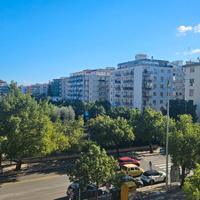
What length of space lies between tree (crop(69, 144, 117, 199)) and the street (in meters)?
5.17

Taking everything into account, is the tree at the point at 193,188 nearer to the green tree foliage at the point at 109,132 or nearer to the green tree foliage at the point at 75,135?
the green tree foliage at the point at 75,135

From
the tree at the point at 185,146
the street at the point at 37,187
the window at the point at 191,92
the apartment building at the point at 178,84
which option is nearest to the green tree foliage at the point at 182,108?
the window at the point at 191,92

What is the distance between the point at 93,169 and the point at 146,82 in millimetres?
63691

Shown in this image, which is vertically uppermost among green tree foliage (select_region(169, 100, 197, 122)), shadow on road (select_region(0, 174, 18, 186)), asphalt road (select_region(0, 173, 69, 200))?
green tree foliage (select_region(169, 100, 197, 122))

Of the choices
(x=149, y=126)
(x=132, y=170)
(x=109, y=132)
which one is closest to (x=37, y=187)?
(x=132, y=170)

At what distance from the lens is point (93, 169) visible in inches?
856

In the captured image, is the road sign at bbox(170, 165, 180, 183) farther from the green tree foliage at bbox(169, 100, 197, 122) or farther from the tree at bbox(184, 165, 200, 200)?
the green tree foliage at bbox(169, 100, 197, 122)

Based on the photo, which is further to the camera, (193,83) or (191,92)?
(191,92)

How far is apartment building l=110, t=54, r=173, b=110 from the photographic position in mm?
83812

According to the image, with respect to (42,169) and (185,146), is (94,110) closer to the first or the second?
(42,169)

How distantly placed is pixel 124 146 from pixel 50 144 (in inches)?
582

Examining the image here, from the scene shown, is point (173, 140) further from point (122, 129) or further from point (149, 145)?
point (149, 145)

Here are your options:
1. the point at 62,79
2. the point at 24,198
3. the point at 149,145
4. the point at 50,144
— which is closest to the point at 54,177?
the point at 50,144

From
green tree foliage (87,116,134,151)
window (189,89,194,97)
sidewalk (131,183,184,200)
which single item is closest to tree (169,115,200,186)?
sidewalk (131,183,184,200)
